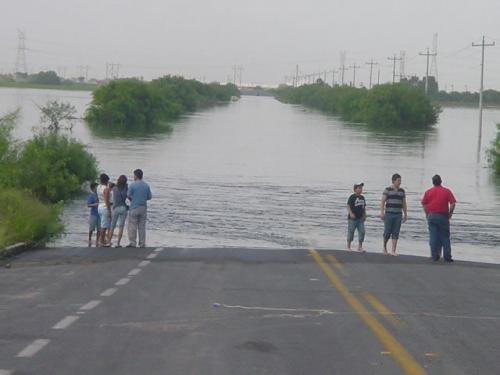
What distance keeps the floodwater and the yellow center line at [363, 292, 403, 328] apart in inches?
517

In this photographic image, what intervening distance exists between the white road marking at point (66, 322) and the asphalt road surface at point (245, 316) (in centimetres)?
2

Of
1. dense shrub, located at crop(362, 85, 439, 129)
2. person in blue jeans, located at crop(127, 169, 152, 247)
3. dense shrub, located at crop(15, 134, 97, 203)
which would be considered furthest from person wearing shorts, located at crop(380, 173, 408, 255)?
dense shrub, located at crop(362, 85, 439, 129)

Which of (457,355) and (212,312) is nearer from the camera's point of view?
(457,355)

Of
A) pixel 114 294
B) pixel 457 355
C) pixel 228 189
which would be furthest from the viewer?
pixel 228 189

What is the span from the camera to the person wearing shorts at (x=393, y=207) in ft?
71.1

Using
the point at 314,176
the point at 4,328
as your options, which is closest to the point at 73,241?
the point at 4,328

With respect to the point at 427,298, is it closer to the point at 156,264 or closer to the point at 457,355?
the point at 457,355

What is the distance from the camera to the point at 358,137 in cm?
9662

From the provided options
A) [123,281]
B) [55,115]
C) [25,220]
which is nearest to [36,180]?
[25,220]

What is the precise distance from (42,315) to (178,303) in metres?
1.96

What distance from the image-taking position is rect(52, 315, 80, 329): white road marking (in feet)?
37.2

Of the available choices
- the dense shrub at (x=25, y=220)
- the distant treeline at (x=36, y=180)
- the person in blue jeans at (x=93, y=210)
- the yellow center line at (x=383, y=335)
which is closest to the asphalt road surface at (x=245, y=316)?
the yellow center line at (x=383, y=335)

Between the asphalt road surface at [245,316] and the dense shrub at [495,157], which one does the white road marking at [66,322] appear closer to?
the asphalt road surface at [245,316]

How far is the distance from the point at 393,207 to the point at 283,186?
26437mm
